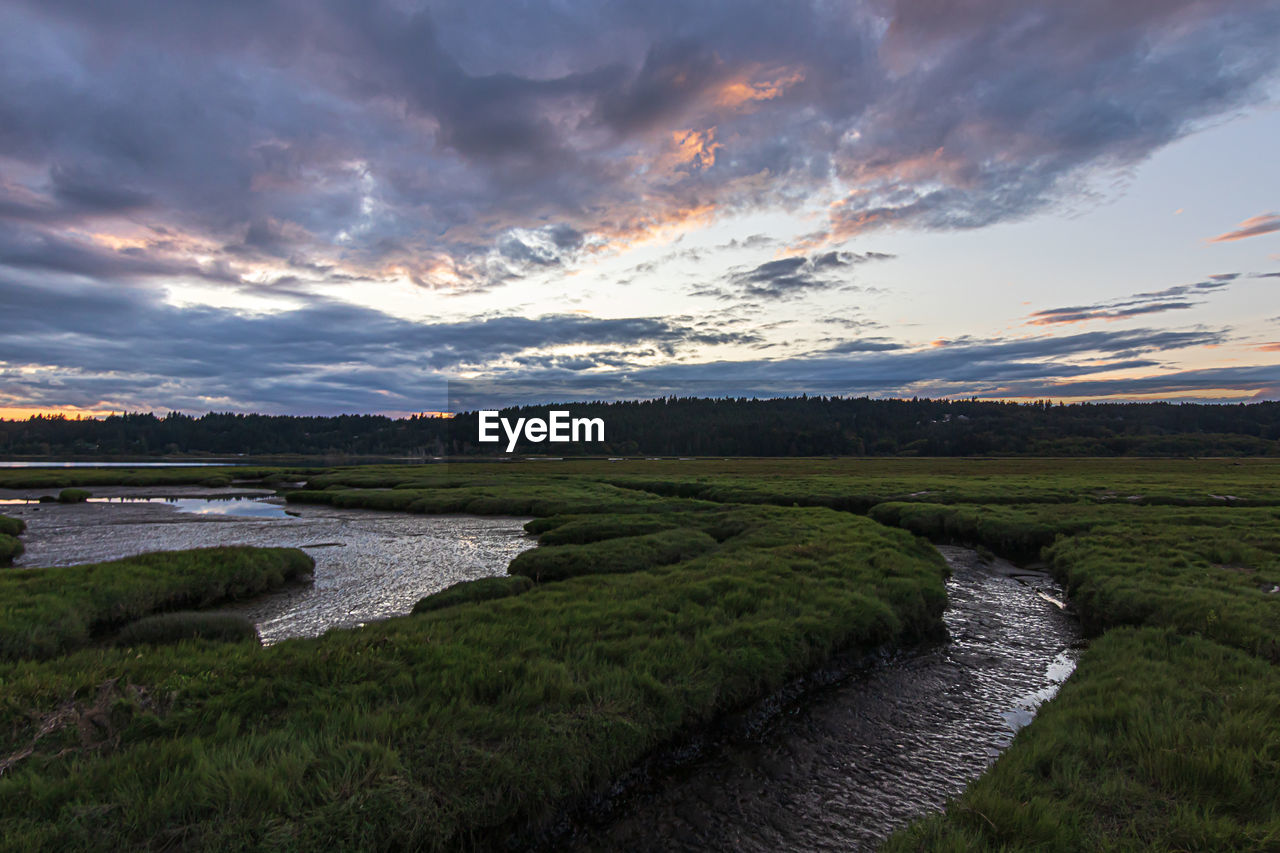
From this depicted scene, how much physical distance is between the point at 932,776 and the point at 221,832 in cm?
1024

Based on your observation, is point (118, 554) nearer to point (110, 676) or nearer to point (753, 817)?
point (110, 676)

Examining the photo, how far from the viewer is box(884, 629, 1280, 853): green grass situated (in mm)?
6156

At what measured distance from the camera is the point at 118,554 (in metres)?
27.7

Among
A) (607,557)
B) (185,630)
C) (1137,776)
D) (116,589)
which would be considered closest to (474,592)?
(607,557)

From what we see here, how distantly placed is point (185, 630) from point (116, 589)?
6.40 meters

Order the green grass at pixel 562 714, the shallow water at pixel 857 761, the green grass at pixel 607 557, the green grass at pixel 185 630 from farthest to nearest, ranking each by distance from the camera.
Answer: the green grass at pixel 607 557
the green grass at pixel 185 630
the shallow water at pixel 857 761
the green grass at pixel 562 714

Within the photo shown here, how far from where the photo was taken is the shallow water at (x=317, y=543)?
19.4 meters

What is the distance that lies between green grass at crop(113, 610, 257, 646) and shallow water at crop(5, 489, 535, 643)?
40.8 inches

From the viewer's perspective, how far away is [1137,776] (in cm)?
729

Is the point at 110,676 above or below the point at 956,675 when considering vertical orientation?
above

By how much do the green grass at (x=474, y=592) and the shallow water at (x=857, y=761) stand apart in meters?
10.4

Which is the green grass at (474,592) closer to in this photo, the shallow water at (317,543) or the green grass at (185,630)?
the shallow water at (317,543)

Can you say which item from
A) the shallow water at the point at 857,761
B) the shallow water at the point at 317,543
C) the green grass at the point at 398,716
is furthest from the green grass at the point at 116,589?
the shallow water at the point at 857,761

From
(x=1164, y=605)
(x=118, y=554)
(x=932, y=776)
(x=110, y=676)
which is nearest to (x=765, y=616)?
(x=932, y=776)
